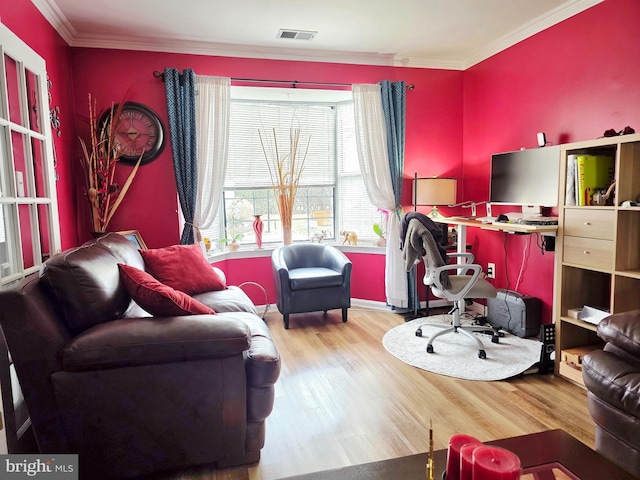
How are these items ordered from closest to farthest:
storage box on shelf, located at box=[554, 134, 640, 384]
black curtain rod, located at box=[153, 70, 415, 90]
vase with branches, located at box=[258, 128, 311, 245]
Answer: storage box on shelf, located at box=[554, 134, 640, 384] → black curtain rod, located at box=[153, 70, 415, 90] → vase with branches, located at box=[258, 128, 311, 245]

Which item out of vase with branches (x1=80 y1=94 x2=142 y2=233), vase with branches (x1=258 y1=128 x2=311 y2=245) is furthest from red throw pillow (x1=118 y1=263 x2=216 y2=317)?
vase with branches (x1=258 y1=128 x2=311 y2=245)

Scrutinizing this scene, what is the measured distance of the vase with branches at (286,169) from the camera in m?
4.32

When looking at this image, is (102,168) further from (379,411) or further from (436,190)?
(436,190)

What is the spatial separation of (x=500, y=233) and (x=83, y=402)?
146 inches

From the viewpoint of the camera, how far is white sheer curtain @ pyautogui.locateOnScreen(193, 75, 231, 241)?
381cm

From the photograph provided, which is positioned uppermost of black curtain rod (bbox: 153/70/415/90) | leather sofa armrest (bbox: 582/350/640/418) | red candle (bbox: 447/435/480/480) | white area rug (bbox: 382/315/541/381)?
black curtain rod (bbox: 153/70/415/90)

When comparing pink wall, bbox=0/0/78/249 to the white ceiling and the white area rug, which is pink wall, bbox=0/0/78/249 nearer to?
the white ceiling

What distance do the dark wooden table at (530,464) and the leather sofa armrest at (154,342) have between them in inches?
28.8

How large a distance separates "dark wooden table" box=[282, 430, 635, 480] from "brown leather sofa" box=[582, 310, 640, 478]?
563 millimetres

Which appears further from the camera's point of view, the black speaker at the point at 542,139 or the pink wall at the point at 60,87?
the black speaker at the point at 542,139

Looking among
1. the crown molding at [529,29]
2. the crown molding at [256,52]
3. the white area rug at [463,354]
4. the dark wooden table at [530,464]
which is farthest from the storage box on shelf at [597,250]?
the crown molding at [256,52]

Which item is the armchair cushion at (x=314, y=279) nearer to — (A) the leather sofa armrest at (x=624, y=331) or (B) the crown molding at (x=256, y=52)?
(B) the crown molding at (x=256, y=52)

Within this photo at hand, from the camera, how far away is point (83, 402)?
1.65 m

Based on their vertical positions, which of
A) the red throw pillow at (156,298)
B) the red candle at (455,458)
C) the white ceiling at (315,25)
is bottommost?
the red candle at (455,458)
